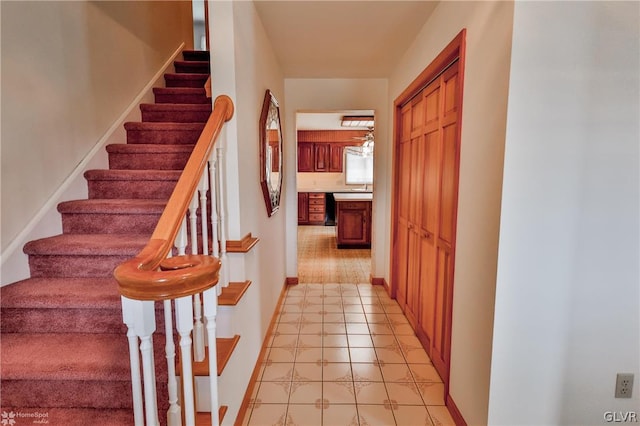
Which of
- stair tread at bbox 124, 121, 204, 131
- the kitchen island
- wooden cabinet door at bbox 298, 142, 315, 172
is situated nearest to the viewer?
stair tread at bbox 124, 121, 204, 131

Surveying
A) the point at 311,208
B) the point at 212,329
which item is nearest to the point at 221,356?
the point at 212,329

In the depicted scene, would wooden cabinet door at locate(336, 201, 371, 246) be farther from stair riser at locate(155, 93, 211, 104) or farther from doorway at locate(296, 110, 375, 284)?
stair riser at locate(155, 93, 211, 104)

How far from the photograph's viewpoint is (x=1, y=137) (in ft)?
5.20

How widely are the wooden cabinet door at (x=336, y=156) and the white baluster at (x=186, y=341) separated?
7.92m

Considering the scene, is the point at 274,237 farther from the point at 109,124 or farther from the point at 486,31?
the point at 486,31

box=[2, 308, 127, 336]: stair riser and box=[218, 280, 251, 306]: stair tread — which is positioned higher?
box=[218, 280, 251, 306]: stair tread

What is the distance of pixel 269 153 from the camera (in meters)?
2.50

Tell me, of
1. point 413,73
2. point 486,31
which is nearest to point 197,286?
point 486,31

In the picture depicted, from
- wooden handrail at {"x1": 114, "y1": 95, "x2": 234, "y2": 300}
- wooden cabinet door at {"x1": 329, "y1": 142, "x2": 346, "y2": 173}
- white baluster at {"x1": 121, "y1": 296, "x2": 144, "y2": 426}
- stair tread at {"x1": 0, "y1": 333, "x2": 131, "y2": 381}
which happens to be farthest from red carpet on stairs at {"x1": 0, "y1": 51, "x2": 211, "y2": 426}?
wooden cabinet door at {"x1": 329, "y1": 142, "x2": 346, "y2": 173}

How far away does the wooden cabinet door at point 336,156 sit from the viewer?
336 inches

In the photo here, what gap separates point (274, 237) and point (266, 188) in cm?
70

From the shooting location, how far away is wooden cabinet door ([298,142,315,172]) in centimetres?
852

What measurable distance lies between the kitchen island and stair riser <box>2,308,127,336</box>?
4.28 meters

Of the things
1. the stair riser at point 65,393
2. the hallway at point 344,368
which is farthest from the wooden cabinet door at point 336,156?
the stair riser at point 65,393
